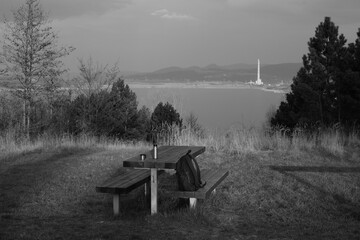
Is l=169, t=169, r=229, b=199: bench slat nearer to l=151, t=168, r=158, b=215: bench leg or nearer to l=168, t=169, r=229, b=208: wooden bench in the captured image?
l=168, t=169, r=229, b=208: wooden bench

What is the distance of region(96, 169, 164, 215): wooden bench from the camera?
4.92 metres

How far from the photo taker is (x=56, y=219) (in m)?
5.02

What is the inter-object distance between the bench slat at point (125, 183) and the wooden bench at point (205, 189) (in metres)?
0.48

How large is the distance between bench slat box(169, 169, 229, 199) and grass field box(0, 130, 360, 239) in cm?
23

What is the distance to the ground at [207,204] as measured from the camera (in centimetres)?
443

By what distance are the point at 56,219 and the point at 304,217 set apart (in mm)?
2732

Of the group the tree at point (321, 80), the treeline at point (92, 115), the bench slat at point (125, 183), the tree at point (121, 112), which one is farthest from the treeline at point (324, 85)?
the bench slat at point (125, 183)

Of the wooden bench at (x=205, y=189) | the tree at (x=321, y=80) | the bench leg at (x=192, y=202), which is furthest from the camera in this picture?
the tree at (x=321, y=80)

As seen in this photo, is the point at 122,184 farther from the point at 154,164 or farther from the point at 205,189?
the point at 205,189

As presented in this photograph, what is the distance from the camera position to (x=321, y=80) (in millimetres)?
23438

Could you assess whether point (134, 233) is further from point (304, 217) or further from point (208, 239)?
point (304, 217)

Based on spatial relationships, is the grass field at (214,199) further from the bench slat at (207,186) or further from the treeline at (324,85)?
the treeline at (324,85)

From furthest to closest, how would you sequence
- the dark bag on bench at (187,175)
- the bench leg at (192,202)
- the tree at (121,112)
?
1. the tree at (121,112)
2. the bench leg at (192,202)
3. the dark bag on bench at (187,175)

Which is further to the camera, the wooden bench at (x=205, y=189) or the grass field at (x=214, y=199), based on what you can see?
the wooden bench at (x=205, y=189)
